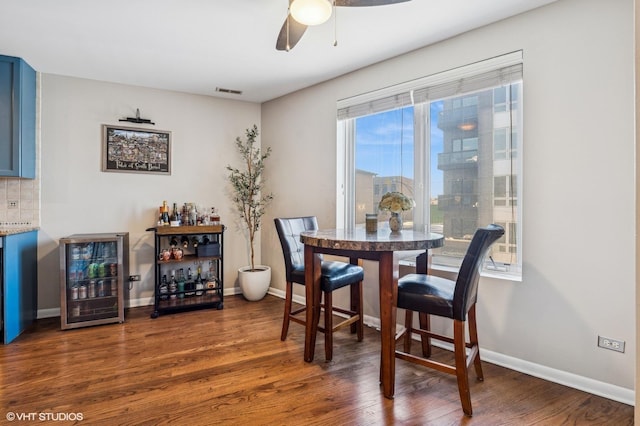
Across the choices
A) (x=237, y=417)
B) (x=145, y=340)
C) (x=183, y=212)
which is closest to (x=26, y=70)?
(x=183, y=212)

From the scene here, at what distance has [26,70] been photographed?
3236 millimetres

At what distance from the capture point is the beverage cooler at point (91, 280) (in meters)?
3.20

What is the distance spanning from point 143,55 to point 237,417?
294cm

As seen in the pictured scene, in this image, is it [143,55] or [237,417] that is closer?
[237,417]

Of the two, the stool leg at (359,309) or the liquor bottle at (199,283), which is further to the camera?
the liquor bottle at (199,283)

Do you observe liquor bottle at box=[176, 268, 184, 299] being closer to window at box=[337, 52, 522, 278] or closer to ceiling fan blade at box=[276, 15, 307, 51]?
window at box=[337, 52, 522, 278]

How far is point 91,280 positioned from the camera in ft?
11.0

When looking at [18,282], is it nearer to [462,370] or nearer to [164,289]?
[164,289]

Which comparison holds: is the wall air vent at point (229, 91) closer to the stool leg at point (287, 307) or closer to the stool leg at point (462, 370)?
the stool leg at point (287, 307)

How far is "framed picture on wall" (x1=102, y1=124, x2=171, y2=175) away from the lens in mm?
3785

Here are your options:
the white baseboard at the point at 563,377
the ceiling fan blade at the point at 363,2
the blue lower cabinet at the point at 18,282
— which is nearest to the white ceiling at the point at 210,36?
the ceiling fan blade at the point at 363,2

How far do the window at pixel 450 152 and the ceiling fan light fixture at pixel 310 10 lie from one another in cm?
135

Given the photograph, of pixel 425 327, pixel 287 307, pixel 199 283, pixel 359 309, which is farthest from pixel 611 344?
pixel 199 283

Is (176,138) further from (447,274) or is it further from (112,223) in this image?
(447,274)
